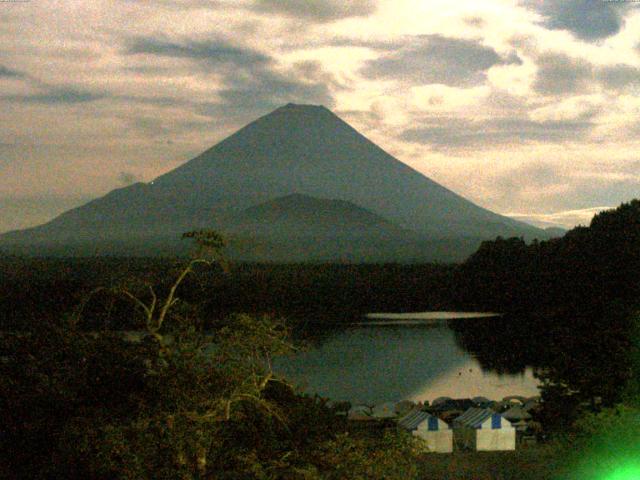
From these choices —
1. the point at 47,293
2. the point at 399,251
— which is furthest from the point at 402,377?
the point at 399,251

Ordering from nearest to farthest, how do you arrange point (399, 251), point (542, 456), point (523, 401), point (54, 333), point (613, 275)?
point (54, 333) → point (542, 456) → point (523, 401) → point (613, 275) → point (399, 251)

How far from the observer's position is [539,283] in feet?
136

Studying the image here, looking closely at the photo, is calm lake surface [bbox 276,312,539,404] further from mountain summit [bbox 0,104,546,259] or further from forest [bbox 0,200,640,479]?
mountain summit [bbox 0,104,546,259]

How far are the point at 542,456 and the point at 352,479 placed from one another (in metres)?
3.05

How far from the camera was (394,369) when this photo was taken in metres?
28.6

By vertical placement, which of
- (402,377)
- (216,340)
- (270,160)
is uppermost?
(270,160)

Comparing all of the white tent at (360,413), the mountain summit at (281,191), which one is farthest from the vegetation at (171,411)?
the mountain summit at (281,191)

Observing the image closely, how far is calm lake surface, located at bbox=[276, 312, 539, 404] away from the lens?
952 inches

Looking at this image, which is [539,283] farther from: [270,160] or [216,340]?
[270,160]

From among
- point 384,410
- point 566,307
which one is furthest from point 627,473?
point 566,307

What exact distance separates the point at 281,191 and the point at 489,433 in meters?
138

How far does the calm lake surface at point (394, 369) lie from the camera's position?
24.2 meters

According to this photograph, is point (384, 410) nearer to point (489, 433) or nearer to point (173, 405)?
point (489, 433)

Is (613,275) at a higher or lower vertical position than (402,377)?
higher
